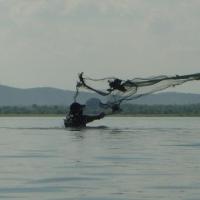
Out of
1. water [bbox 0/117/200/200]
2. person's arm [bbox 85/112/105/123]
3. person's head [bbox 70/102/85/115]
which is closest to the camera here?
water [bbox 0/117/200/200]

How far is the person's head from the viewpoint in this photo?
2965 inches

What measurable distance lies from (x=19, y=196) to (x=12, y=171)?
7366 millimetres

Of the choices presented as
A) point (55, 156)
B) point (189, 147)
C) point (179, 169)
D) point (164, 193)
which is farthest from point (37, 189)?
point (189, 147)

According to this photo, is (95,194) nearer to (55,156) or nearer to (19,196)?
(19,196)

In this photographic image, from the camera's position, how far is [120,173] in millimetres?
31484

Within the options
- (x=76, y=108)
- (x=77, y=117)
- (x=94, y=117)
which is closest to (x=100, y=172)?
(x=76, y=108)

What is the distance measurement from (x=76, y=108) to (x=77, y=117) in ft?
4.79

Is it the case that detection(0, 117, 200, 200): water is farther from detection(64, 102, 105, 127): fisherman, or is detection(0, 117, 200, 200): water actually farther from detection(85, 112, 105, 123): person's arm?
Answer: detection(64, 102, 105, 127): fisherman

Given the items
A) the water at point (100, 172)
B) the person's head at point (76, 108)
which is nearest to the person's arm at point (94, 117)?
the person's head at point (76, 108)

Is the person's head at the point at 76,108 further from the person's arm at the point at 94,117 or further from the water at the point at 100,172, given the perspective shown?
the water at the point at 100,172

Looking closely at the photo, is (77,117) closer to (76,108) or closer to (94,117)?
(76,108)

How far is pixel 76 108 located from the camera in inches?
2965

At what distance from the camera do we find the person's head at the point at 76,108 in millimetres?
75312

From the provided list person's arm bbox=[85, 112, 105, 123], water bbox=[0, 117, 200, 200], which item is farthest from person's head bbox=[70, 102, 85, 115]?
water bbox=[0, 117, 200, 200]
